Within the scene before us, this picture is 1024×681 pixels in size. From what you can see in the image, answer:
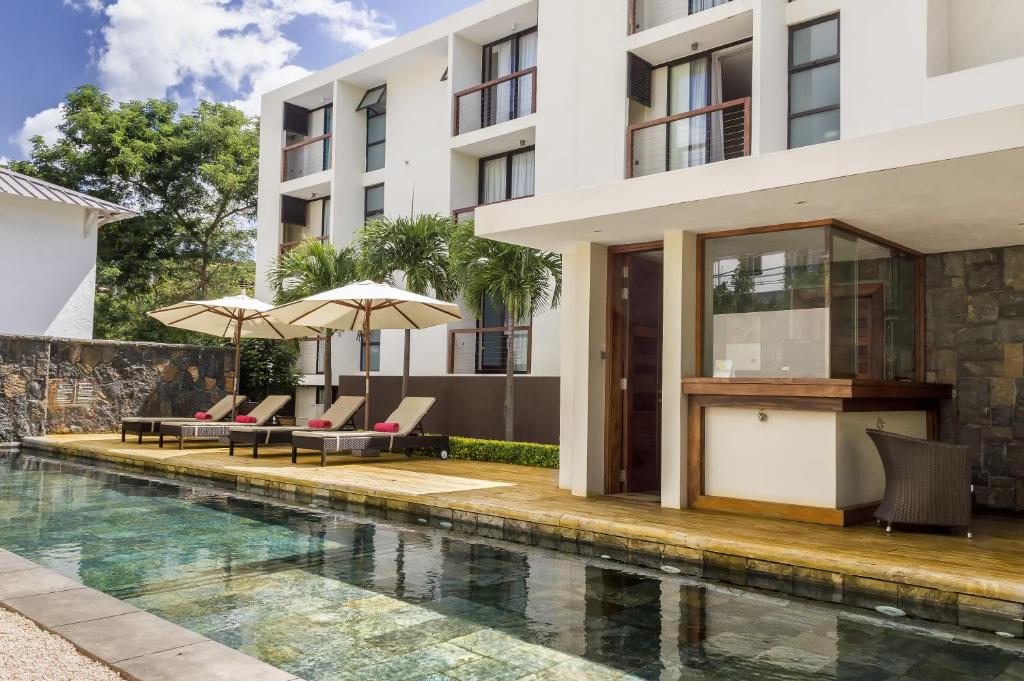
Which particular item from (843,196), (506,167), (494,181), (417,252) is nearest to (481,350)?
(417,252)

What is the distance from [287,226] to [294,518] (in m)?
16.1

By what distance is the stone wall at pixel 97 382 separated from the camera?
15.4 metres

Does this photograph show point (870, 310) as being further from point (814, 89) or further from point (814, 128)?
point (814, 89)

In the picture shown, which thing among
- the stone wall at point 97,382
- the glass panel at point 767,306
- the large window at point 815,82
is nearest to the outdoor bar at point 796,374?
the glass panel at point 767,306

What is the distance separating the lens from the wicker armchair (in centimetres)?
641

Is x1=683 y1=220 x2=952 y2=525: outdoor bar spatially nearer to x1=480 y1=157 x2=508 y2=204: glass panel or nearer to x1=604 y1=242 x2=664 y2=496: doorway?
x1=604 y1=242 x2=664 y2=496: doorway

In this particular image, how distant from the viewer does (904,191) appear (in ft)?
20.5

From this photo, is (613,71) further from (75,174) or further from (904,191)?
(75,174)

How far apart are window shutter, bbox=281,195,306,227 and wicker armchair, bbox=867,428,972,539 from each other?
1843 centimetres

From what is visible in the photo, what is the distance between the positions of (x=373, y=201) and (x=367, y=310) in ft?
28.7

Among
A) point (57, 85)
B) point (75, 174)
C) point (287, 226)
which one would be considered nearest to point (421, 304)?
point (287, 226)

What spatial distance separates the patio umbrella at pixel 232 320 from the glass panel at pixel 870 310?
9572mm

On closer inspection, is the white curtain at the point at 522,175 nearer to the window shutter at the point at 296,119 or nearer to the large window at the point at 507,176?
the large window at the point at 507,176

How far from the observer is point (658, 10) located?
15.1 meters
